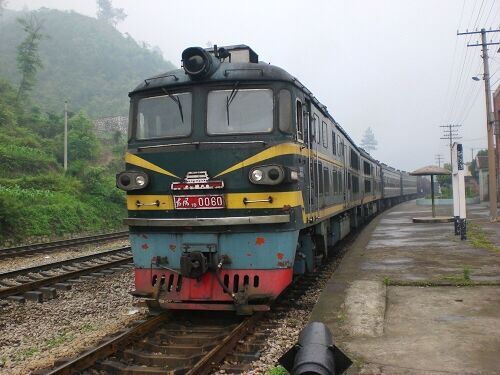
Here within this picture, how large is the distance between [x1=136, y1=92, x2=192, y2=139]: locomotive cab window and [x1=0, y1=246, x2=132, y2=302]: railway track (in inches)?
143

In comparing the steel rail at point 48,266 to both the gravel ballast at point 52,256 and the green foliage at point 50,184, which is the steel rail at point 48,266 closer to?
the gravel ballast at point 52,256

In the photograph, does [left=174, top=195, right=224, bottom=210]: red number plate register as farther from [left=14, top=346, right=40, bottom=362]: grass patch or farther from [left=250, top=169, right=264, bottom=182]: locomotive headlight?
[left=14, top=346, right=40, bottom=362]: grass patch

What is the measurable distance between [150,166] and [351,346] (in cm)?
350

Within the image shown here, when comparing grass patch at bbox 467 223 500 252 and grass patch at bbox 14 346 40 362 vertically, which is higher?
grass patch at bbox 467 223 500 252

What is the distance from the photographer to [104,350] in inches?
202

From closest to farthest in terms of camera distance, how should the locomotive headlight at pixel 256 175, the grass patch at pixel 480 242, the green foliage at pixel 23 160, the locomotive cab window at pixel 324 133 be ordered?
the locomotive headlight at pixel 256 175
the locomotive cab window at pixel 324 133
the grass patch at pixel 480 242
the green foliage at pixel 23 160

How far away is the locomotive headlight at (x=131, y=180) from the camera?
668 cm

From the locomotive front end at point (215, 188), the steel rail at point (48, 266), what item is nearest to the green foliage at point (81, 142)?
the steel rail at point (48, 266)

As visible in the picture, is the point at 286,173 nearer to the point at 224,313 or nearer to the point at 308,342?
the point at 224,313

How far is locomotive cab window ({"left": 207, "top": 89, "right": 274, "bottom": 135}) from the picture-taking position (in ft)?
21.5

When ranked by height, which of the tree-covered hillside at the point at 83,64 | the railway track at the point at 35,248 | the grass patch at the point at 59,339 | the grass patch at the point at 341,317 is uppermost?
the tree-covered hillside at the point at 83,64

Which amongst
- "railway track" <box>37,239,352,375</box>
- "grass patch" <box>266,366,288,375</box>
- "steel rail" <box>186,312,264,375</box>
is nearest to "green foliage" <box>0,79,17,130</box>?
"railway track" <box>37,239,352,375</box>

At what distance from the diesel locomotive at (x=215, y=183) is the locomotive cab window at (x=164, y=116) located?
0.02 meters

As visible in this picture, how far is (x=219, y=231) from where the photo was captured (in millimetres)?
6262
